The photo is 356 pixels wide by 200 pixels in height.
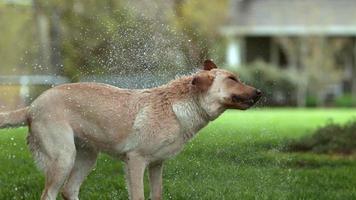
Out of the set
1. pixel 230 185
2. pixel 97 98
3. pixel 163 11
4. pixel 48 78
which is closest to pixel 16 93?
pixel 48 78

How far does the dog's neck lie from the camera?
5.77 m

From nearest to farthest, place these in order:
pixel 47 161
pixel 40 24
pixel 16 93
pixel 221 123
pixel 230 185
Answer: pixel 47 161 < pixel 230 185 < pixel 221 123 < pixel 16 93 < pixel 40 24

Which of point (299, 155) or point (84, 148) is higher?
point (84, 148)

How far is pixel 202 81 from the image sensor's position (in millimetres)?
5719

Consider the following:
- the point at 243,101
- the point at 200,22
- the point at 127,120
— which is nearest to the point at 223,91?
the point at 243,101

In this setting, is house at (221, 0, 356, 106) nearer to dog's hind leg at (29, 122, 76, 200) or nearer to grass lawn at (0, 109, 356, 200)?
grass lawn at (0, 109, 356, 200)

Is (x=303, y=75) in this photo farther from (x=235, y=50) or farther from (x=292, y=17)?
(x=292, y=17)

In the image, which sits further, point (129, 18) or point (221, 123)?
point (129, 18)

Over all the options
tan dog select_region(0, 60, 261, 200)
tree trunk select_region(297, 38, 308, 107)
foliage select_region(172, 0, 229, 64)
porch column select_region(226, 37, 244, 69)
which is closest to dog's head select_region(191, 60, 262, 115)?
tan dog select_region(0, 60, 261, 200)

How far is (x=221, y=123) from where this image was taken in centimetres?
898

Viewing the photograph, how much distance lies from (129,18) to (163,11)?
1624 mm

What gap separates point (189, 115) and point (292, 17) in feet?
105

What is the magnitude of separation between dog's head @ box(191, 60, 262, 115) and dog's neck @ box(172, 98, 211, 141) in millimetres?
68

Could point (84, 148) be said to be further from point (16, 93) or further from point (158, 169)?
point (16, 93)
